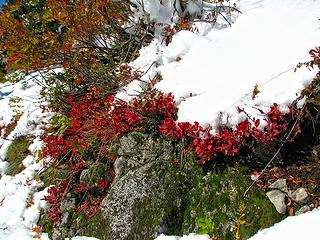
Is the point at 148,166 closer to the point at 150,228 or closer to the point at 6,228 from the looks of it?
the point at 150,228

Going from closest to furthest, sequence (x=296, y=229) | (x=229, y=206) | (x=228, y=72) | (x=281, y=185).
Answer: (x=296, y=229)
(x=281, y=185)
(x=229, y=206)
(x=228, y=72)

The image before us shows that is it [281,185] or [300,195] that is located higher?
[281,185]

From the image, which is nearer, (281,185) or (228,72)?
(281,185)

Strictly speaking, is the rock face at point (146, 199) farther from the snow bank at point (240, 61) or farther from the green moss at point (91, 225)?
the snow bank at point (240, 61)

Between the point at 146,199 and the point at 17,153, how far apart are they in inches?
161

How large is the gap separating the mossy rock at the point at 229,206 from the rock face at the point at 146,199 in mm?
200

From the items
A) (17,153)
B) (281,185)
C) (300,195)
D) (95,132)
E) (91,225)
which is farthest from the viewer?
(17,153)

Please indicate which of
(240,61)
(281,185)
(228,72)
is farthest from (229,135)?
(240,61)

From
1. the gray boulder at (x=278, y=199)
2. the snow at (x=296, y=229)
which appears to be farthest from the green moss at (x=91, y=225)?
the gray boulder at (x=278, y=199)

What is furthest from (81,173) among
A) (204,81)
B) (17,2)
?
(17,2)

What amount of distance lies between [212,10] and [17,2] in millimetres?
3294

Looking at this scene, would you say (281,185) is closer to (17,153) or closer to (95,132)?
(95,132)

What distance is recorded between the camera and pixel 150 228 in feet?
13.4

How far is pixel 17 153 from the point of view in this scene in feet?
23.7
